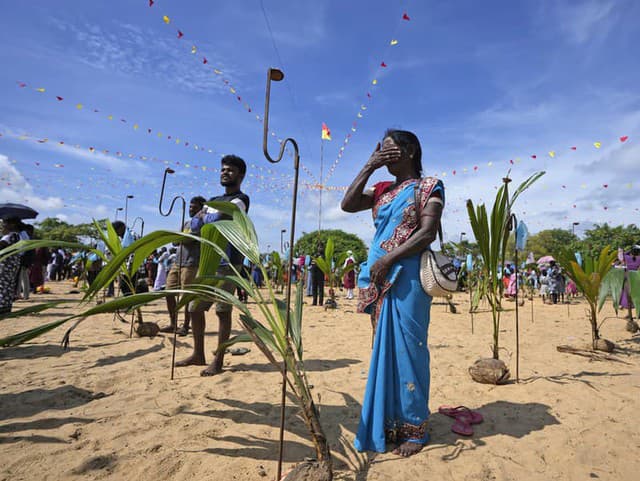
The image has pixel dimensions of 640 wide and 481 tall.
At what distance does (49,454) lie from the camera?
5.18 feet

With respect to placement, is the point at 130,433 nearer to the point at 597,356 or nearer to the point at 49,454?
the point at 49,454

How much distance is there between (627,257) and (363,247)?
89.5 feet

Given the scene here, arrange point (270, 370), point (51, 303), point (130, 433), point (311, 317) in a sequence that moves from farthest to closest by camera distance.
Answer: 1. point (311, 317)
2. point (270, 370)
3. point (130, 433)
4. point (51, 303)

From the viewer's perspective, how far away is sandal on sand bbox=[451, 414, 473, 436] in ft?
6.24

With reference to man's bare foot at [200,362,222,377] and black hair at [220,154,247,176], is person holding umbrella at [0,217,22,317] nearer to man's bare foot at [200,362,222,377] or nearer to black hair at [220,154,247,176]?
man's bare foot at [200,362,222,377]

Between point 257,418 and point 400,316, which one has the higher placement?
point 400,316

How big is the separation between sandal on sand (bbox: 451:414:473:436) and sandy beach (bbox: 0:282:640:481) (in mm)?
30

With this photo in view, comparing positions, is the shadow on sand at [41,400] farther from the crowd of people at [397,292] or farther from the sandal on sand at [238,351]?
the sandal on sand at [238,351]

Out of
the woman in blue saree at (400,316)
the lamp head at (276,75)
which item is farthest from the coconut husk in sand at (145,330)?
the lamp head at (276,75)

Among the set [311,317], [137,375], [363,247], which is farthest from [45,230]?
[137,375]

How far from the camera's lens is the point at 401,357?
1.71m

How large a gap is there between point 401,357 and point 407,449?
0.41 metres

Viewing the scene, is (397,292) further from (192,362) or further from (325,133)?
(325,133)

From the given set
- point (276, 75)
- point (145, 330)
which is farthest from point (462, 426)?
point (145, 330)
